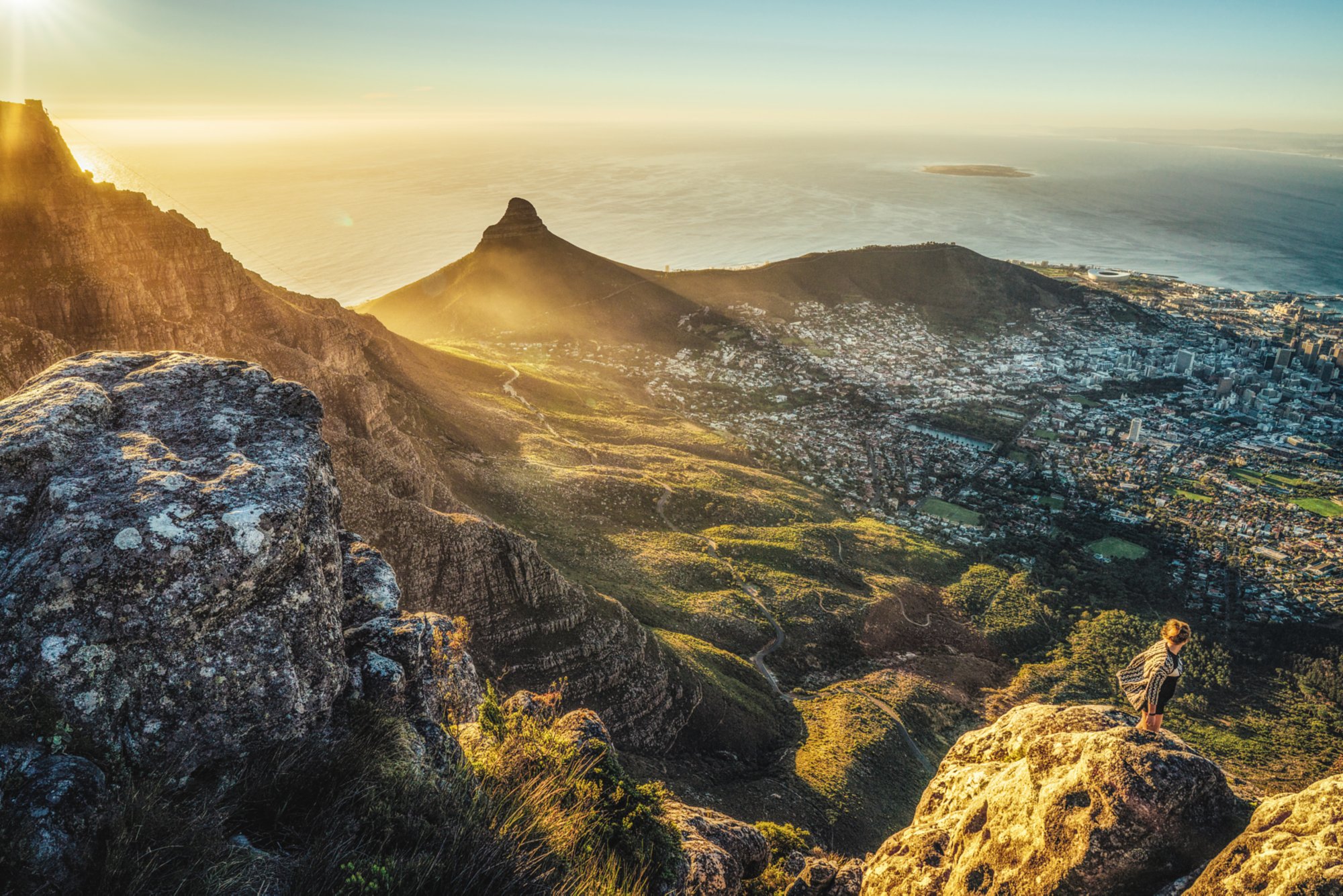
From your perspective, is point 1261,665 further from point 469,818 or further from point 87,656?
point 87,656

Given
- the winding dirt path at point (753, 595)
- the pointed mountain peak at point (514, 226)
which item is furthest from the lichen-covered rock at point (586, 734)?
the pointed mountain peak at point (514, 226)

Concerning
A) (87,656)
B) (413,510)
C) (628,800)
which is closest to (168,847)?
(87,656)

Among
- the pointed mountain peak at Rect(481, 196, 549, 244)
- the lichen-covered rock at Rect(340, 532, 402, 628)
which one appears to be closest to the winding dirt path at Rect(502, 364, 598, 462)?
the lichen-covered rock at Rect(340, 532, 402, 628)

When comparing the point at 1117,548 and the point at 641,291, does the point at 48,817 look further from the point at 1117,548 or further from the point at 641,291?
the point at 641,291

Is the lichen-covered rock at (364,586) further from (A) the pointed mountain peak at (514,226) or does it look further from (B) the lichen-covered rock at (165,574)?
(A) the pointed mountain peak at (514,226)

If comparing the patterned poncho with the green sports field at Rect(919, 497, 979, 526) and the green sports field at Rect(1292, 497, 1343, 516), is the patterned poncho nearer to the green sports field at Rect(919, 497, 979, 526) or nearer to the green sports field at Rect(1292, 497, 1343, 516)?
the green sports field at Rect(919, 497, 979, 526)

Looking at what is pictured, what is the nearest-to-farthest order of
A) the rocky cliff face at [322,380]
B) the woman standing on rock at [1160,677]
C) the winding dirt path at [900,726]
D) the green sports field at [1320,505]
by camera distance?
the woman standing on rock at [1160,677] → the rocky cliff face at [322,380] → the winding dirt path at [900,726] → the green sports field at [1320,505]
